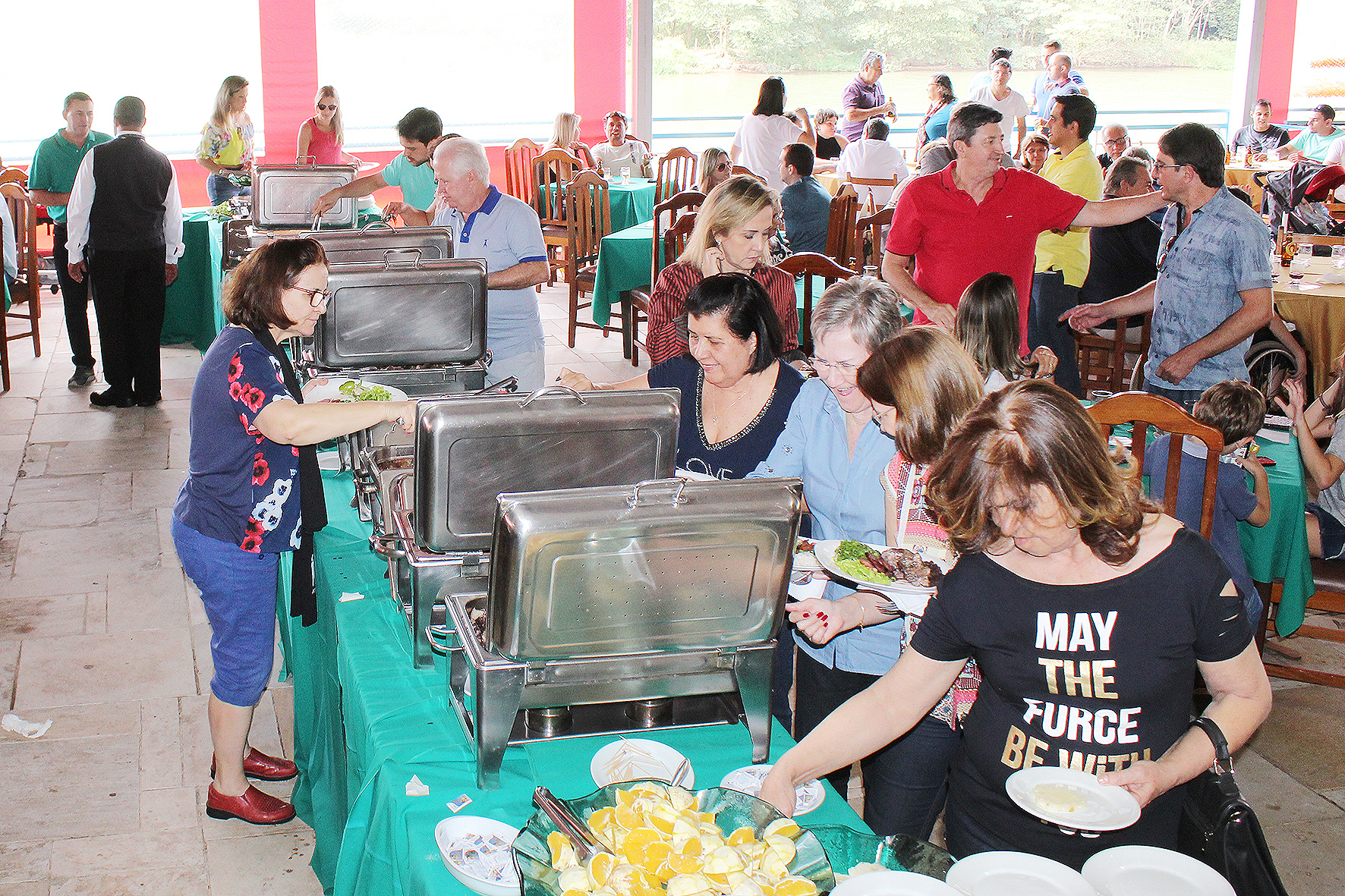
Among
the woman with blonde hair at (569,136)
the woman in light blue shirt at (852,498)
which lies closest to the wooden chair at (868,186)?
the woman with blonde hair at (569,136)

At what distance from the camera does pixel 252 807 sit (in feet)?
8.04

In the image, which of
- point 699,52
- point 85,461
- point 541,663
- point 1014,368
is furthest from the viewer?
point 699,52

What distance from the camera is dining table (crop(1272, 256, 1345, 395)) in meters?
4.64

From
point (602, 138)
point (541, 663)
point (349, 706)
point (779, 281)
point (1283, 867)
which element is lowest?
point (1283, 867)

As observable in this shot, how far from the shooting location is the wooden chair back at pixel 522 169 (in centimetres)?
816

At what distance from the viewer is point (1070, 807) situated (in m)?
1.23

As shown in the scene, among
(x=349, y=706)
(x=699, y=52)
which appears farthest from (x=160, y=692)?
(x=699, y=52)

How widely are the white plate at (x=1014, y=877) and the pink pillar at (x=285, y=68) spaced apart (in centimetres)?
965

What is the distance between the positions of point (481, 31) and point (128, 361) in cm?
761

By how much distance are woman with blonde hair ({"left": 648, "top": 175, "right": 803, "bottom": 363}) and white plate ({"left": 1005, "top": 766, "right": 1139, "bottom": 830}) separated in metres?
1.77

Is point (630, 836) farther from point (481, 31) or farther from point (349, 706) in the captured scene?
point (481, 31)

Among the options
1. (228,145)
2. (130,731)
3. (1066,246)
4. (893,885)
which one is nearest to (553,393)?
(893,885)

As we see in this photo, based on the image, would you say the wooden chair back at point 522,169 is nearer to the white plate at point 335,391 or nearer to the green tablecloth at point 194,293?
the green tablecloth at point 194,293

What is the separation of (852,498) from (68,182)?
5443 millimetres
